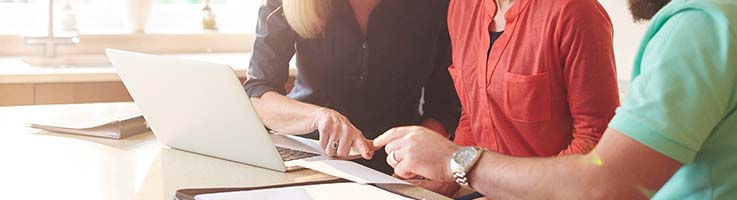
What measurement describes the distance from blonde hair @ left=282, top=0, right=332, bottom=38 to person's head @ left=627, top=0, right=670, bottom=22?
0.93 meters

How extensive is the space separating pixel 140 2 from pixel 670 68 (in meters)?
2.81

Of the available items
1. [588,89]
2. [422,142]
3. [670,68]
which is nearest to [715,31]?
[670,68]

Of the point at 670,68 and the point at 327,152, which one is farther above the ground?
the point at 670,68

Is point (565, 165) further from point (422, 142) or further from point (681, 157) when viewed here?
point (422, 142)

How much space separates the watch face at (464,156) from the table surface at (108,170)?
0.13 metres

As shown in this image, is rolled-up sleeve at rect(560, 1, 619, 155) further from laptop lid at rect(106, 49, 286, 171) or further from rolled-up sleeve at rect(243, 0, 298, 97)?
rolled-up sleeve at rect(243, 0, 298, 97)

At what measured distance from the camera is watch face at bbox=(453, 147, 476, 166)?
140cm

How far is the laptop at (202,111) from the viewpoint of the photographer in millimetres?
1666

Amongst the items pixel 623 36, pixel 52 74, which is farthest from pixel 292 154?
pixel 623 36

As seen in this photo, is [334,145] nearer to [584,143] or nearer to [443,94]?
[584,143]

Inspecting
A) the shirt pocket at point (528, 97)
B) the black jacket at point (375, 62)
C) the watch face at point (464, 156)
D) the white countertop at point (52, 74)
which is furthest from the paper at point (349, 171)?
the white countertop at point (52, 74)

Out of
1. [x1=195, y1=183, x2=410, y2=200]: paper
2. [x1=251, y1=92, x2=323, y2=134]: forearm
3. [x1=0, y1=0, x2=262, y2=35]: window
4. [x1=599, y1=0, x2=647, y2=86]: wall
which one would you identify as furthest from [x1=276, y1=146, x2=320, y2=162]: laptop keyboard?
[x1=0, y1=0, x2=262, y2=35]: window

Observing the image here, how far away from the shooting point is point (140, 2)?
3686 mm

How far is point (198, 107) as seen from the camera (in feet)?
5.72
